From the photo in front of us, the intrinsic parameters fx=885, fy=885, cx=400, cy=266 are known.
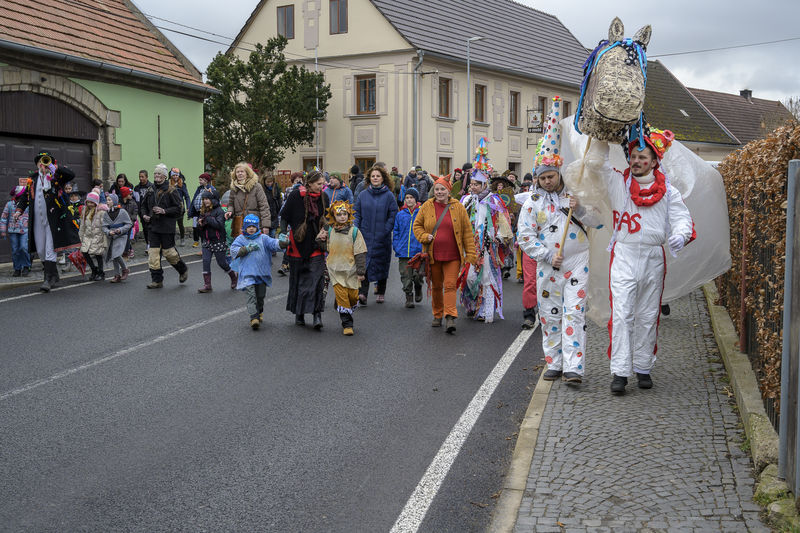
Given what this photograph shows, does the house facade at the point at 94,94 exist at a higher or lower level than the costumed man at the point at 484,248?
higher

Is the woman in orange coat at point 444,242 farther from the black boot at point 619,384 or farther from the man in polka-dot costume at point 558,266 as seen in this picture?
the black boot at point 619,384

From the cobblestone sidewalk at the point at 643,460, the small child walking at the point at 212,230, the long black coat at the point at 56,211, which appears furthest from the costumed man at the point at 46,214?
the cobblestone sidewalk at the point at 643,460

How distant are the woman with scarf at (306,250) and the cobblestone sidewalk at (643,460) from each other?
377cm

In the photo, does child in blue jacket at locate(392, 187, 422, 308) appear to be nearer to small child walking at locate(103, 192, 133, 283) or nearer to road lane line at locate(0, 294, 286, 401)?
road lane line at locate(0, 294, 286, 401)

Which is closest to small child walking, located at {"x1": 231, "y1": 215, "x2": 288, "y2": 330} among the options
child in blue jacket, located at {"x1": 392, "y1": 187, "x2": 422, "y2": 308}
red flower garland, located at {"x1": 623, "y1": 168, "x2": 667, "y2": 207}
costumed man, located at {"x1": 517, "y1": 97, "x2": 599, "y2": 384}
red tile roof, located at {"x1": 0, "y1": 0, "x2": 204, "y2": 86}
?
child in blue jacket, located at {"x1": 392, "y1": 187, "x2": 422, "y2": 308}

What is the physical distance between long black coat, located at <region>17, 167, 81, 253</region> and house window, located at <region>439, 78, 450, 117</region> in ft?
85.5

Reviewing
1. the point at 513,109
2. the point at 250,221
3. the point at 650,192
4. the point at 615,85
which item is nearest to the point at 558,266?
the point at 650,192

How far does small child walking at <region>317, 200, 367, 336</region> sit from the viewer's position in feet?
33.2

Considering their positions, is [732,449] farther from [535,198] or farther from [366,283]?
[366,283]

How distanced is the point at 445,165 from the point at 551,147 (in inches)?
1220

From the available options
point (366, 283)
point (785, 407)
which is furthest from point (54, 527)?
point (366, 283)

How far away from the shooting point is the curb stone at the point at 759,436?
4109mm

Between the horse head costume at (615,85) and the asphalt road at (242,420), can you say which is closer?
the asphalt road at (242,420)

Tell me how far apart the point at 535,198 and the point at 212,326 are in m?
4.31
